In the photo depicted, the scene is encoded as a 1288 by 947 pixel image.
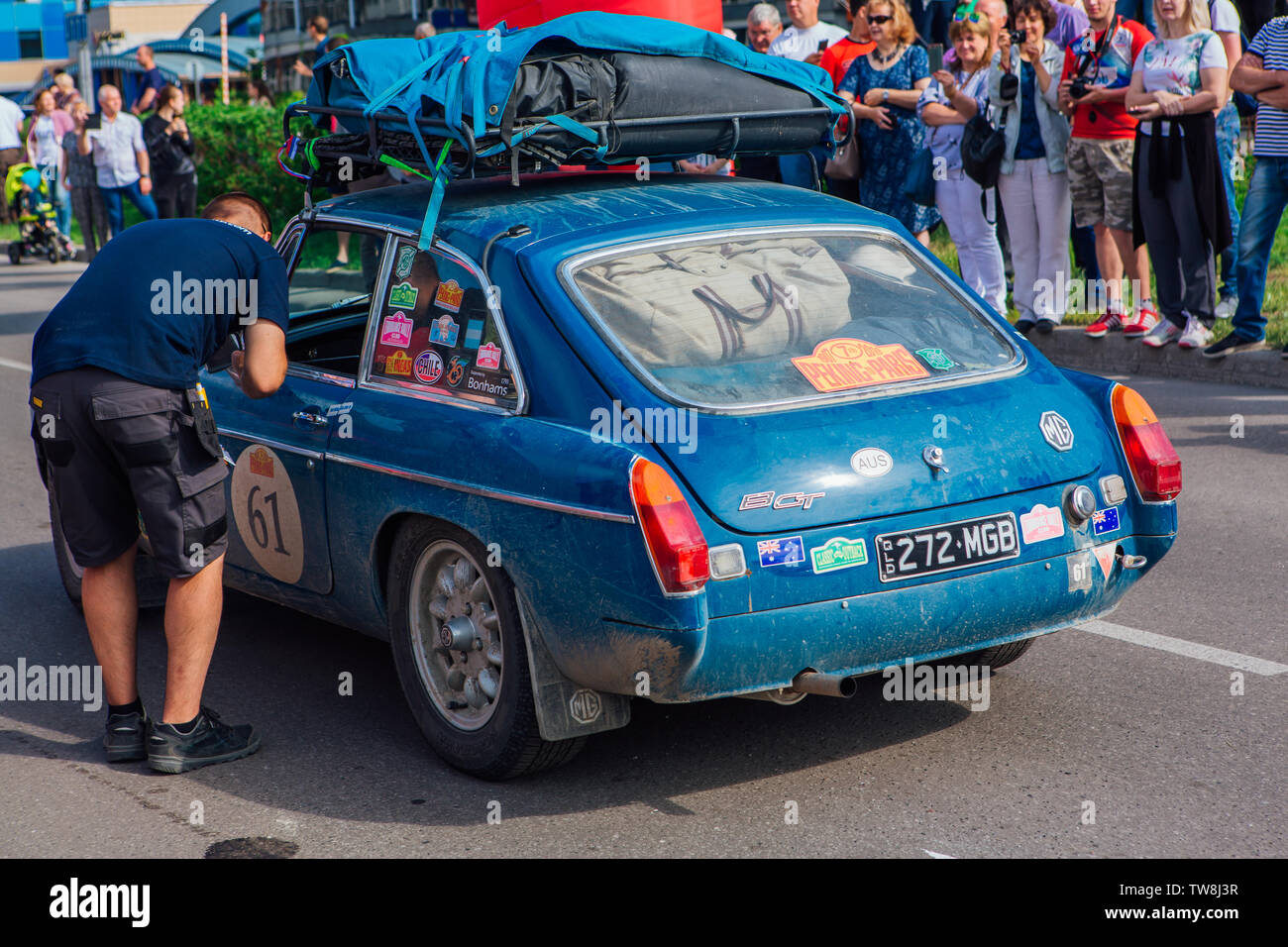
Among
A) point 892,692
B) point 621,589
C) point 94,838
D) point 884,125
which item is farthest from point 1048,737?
point 884,125

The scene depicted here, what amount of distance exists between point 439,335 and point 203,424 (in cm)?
72

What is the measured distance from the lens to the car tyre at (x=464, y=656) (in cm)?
424

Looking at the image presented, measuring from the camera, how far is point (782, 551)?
3.97 metres

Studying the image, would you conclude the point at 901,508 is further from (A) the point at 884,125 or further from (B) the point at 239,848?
(A) the point at 884,125

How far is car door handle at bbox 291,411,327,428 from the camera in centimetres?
493

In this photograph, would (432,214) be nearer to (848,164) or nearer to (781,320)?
(781,320)

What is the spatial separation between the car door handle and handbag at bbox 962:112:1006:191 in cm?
721

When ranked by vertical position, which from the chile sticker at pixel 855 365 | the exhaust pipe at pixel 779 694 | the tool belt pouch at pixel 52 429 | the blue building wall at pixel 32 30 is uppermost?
the chile sticker at pixel 855 365

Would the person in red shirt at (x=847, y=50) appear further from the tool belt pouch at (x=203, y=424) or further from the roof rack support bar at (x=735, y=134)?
the tool belt pouch at (x=203, y=424)

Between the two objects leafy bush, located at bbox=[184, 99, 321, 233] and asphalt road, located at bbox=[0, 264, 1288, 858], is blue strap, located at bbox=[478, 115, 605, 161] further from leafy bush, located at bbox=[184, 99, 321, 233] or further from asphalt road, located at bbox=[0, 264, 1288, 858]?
leafy bush, located at bbox=[184, 99, 321, 233]

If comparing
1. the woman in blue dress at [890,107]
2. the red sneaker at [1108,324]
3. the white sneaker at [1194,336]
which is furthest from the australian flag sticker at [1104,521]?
the woman in blue dress at [890,107]

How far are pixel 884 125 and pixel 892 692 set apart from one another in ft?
25.2

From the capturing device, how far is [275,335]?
15.3 feet

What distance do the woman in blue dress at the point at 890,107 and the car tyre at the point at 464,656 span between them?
25.7 feet
